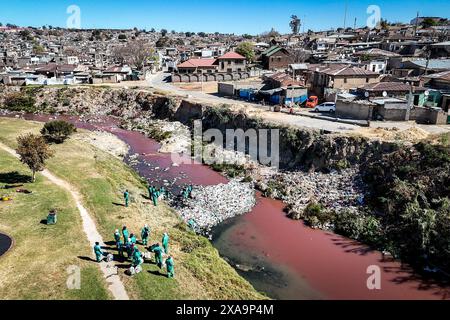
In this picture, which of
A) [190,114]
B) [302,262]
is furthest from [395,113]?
[190,114]

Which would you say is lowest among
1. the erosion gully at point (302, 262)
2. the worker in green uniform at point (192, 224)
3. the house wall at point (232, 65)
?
the erosion gully at point (302, 262)

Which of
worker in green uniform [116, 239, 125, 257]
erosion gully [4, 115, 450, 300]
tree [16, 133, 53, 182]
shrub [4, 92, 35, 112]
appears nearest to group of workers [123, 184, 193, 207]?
erosion gully [4, 115, 450, 300]

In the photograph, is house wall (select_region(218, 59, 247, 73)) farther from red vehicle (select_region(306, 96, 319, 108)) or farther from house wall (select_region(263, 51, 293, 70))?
red vehicle (select_region(306, 96, 319, 108))

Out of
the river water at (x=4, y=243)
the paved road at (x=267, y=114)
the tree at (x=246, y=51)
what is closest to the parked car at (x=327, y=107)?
the paved road at (x=267, y=114)

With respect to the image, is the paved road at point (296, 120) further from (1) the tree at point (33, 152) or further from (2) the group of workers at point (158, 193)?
(1) the tree at point (33, 152)

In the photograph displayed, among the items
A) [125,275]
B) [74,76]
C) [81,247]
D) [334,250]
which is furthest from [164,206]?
[74,76]
